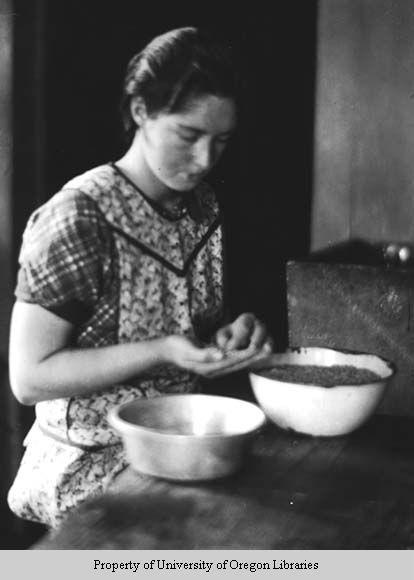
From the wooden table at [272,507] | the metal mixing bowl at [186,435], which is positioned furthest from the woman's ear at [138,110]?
the wooden table at [272,507]

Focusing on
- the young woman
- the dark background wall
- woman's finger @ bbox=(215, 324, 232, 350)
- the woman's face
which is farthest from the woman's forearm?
the dark background wall

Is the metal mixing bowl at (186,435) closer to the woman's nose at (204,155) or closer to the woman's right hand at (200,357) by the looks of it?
the woman's right hand at (200,357)

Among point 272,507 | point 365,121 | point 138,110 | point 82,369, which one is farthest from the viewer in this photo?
point 365,121

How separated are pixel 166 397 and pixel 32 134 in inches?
Result: 45.4

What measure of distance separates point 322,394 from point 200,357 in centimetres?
22

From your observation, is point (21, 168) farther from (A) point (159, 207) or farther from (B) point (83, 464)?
(B) point (83, 464)

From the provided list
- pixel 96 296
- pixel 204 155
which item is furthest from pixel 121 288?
pixel 204 155

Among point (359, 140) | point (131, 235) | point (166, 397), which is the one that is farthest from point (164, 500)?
point (359, 140)

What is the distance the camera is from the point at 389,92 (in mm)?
2941

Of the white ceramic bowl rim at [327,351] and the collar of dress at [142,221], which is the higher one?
the collar of dress at [142,221]

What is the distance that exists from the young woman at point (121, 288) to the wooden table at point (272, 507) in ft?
0.65

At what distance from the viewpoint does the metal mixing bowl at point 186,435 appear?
3.77 feet

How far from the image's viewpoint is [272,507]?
1.13 meters

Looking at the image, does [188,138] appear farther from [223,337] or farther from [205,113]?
[223,337]
